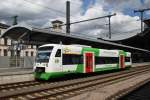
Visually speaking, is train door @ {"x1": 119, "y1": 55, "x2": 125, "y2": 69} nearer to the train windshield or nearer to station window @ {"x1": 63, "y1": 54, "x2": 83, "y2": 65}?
station window @ {"x1": 63, "y1": 54, "x2": 83, "y2": 65}

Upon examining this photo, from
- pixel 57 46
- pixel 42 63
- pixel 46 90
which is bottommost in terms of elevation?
pixel 46 90

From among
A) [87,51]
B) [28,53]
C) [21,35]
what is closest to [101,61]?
[87,51]

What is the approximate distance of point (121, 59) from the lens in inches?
1391

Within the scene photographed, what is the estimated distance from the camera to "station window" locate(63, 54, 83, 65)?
2125 cm

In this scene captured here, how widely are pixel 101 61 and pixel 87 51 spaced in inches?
155

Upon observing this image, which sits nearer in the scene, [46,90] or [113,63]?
[46,90]

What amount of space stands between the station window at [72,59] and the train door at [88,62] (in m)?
0.93

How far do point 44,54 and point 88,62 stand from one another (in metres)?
5.52

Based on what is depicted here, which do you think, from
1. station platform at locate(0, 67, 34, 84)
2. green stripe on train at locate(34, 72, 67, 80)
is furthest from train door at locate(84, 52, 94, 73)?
station platform at locate(0, 67, 34, 84)

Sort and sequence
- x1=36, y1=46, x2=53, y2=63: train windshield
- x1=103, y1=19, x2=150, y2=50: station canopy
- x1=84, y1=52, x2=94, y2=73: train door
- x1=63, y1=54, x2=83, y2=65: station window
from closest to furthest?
x1=36, y1=46, x2=53, y2=63: train windshield, x1=63, y1=54, x2=83, y2=65: station window, x1=84, y1=52, x2=94, y2=73: train door, x1=103, y1=19, x2=150, y2=50: station canopy

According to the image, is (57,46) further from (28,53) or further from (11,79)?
(28,53)

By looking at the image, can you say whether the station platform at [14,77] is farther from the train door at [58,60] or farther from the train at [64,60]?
the train door at [58,60]

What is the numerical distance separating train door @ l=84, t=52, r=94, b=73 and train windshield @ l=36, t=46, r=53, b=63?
15.3 feet

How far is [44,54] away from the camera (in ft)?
68.6
